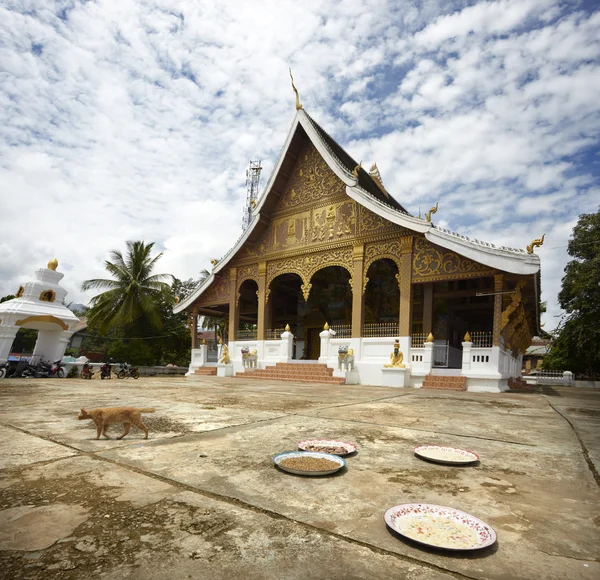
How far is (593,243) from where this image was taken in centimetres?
1983

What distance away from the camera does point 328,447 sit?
9.41ft

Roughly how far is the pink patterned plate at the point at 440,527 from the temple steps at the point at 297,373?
988 cm

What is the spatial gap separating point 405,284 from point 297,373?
13.8ft

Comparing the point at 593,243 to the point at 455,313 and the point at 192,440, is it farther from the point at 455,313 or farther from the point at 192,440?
the point at 192,440

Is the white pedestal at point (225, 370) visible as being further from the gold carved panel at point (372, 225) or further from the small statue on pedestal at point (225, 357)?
the gold carved panel at point (372, 225)

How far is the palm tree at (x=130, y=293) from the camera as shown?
22.6 meters

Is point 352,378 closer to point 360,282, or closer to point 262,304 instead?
point 360,282

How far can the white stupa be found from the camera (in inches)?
433

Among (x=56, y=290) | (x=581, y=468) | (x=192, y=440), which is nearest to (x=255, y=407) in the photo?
(x=192, y=440)

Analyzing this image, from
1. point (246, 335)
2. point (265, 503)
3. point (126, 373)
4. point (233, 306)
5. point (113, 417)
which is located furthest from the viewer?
point (246, 335)

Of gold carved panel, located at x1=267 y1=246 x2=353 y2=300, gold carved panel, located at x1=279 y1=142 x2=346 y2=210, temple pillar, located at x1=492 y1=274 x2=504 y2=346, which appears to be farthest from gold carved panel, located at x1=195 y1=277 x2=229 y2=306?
temple pillar, located at x1=492 y1=274 x2=504 y2=346

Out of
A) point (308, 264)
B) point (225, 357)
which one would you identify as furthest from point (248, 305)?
point (308, 264)

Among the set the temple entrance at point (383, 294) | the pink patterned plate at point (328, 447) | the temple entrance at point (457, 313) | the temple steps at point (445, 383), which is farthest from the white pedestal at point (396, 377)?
the pink patterned plate at point (328, 447)

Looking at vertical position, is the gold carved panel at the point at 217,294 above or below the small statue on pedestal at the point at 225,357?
above
